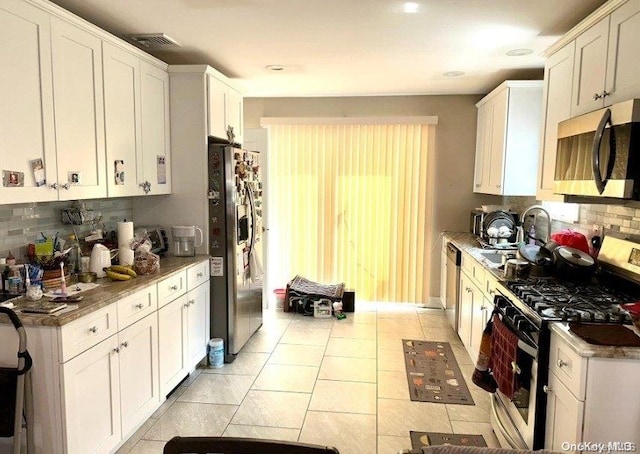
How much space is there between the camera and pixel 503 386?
2.23 meters

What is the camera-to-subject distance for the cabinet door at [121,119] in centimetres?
277

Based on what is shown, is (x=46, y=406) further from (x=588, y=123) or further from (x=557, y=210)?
(x=557, y=210)

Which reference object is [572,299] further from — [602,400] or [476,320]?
[476,320]

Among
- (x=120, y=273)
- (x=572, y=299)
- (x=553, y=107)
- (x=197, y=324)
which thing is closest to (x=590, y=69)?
(x=553, y=107)

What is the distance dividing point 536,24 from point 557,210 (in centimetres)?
150

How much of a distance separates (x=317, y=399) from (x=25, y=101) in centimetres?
245

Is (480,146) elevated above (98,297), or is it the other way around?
(480,146)

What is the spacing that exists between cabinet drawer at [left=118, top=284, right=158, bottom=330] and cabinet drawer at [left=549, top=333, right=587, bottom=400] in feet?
6.86

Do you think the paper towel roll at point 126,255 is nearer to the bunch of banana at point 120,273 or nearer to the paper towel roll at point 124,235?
the paper towel roll at point 124,235

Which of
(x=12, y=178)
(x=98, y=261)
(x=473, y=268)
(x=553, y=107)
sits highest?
(x=553, y=107)

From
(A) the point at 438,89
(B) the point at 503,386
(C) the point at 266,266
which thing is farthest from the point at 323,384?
(A) the point at 438,89

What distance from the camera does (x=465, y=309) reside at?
12.5 ft

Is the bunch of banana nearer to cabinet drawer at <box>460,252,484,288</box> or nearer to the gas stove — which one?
the gas stove

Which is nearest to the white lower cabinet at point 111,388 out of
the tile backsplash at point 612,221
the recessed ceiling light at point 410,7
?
the recessed ceiling light at point 410,7
